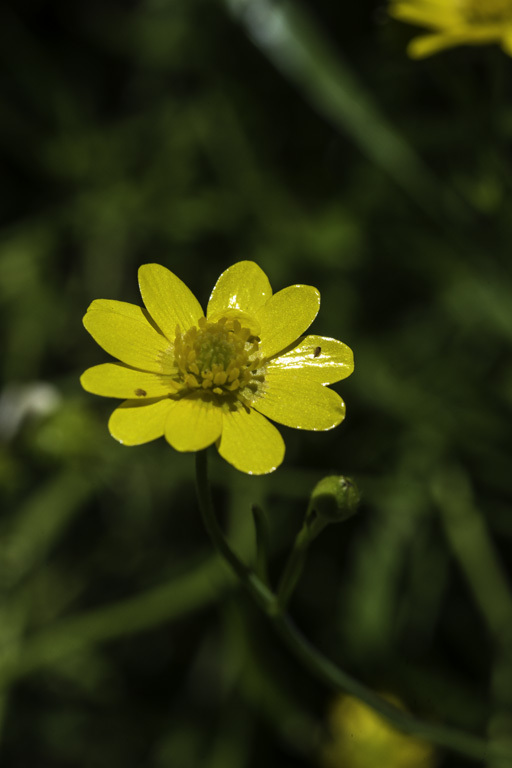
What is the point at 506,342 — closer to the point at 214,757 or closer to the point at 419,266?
the point at 419,266

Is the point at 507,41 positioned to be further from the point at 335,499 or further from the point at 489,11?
the point at 335,499

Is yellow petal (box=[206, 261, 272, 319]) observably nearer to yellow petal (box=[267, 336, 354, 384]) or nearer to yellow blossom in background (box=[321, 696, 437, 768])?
yellow petal (box=[267, 336, 354, 384])

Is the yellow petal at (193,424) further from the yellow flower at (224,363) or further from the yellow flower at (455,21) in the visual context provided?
the yellow flower at (455,21)

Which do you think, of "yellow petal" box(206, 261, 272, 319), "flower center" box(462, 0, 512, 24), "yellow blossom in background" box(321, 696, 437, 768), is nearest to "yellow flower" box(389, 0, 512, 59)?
"flower center" box(462, 0, 512, 24)

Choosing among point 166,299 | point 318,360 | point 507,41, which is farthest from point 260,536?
point 507,41

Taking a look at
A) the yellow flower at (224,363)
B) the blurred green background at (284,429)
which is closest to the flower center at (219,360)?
the yellow flower at (224,363)

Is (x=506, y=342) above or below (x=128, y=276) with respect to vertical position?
below

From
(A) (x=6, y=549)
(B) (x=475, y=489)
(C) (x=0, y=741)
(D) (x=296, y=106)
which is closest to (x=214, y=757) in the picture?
A: (C) (x=0, y=741)

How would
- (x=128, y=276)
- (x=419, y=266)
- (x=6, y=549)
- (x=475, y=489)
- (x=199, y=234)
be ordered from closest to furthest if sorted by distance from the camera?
(x=6, y=549)
(x=475, y=489)
(x=419, y=266)
(x=199, y=234)
(x=128, y=276)
